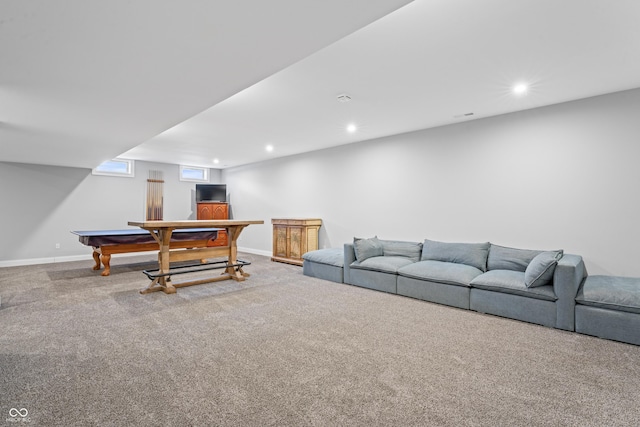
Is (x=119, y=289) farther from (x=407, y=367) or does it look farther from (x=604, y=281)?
(x=604, y=281)

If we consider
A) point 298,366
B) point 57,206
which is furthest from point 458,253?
point 57,206

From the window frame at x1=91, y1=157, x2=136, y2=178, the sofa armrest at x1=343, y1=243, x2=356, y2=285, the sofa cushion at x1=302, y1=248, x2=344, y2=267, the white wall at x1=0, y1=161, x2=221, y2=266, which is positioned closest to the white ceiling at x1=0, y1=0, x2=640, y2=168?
the sofa armrest at x1=343, y1=243, x2=356, y2=285

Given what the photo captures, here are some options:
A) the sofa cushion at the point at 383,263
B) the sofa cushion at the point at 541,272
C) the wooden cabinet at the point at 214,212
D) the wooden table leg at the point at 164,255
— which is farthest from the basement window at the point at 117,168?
the sofa cushion at the point at 541,272

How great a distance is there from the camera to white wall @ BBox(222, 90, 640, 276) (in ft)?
11.8

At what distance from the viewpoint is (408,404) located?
189cm

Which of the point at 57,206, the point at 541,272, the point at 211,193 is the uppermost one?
the point at 211,193

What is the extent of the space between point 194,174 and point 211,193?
3.05 ft

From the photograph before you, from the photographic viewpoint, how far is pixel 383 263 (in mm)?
4609

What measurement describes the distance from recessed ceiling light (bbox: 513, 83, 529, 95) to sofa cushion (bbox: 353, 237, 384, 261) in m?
2.81

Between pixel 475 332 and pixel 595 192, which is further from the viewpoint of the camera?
pixel 595 192

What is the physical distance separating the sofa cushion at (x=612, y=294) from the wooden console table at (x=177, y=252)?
14.6 feet

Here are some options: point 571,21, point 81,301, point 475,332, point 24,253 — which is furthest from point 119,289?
point 571,21

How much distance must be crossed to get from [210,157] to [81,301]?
4.71 m

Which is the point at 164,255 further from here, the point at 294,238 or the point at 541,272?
the point at 541,272
